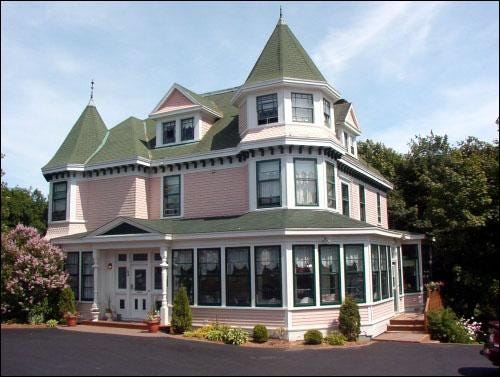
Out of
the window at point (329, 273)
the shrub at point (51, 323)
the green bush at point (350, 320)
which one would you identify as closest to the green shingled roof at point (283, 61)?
the window at point (329, 273)

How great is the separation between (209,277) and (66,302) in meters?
6.76

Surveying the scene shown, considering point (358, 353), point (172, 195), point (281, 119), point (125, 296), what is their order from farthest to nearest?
point (172, 195), point (125, 296), point (281, 119), point (358, 353)

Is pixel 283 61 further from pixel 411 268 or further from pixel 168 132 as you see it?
pixel 411 268

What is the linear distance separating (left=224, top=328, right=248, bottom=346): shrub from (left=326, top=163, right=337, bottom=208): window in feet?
22.6

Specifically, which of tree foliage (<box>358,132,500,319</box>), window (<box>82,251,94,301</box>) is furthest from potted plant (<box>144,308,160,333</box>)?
tree foliage (<box>358,132,500,319</box>)

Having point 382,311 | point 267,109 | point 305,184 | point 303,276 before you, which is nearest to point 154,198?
point 267,109

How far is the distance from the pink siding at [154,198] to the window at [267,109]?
248 inches

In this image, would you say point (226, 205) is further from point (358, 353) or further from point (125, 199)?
point (358, 353)

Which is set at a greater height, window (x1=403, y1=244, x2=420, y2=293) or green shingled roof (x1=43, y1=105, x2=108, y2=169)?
green shingled roof (x1=43, y1=105, x2=108, y2=169)

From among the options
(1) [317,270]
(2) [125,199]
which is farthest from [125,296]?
(1) [317,270]

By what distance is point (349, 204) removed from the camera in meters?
23.7

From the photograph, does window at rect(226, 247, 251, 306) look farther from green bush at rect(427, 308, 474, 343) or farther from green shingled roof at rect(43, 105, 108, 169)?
green shingled roof at rect(43, 105, 108, 169)

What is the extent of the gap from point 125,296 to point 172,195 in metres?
5.08

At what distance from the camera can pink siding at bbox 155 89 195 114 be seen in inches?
955
